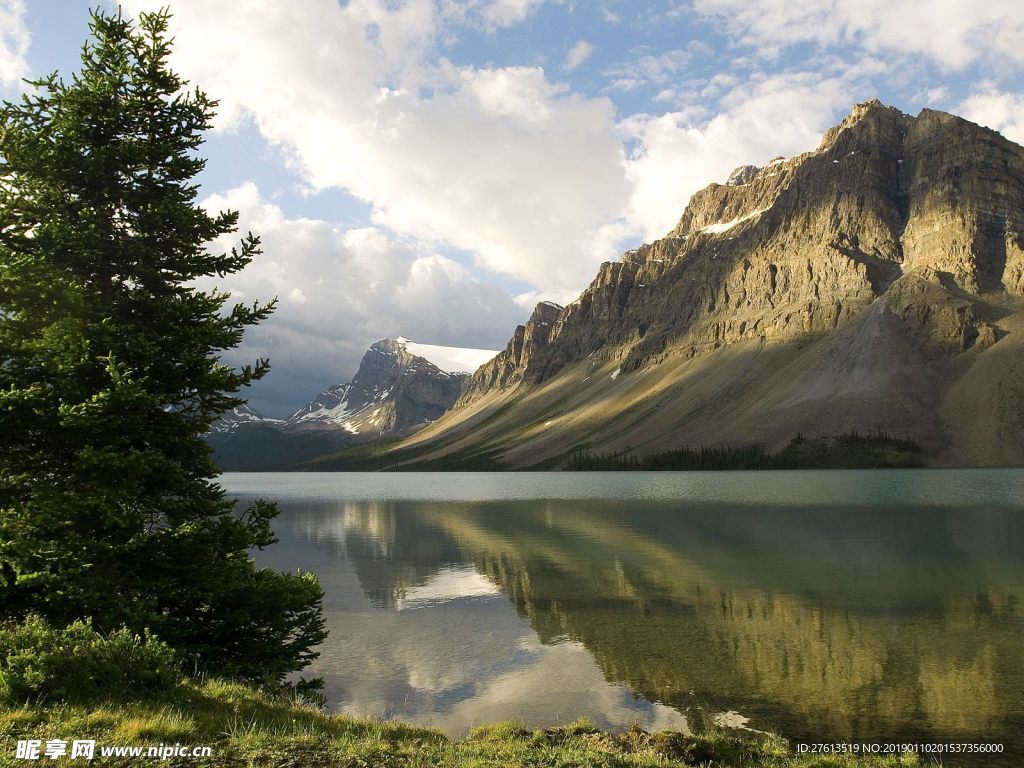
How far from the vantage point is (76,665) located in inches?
464

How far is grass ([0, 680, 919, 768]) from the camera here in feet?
33.1

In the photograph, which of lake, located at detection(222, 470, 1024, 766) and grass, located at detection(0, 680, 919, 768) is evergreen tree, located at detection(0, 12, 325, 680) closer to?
grass, located at detection(0, 680, 919, 768)

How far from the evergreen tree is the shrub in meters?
1.79

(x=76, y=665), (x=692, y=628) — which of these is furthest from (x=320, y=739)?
(x=692, y=628)

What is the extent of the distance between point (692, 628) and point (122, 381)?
68.6 feet

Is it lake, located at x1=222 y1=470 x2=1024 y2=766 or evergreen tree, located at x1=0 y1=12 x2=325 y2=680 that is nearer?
evergreen tree, located at x1=0 y1=12 x2=325 y2=680

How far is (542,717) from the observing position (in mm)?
17328

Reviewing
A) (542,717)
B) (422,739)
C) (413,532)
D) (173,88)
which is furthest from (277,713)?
(413,532)

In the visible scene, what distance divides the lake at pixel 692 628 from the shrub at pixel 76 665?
6.94m

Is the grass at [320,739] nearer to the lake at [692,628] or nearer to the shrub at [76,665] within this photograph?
the shrub at [76,665]

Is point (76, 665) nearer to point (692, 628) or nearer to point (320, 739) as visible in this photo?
point (320, 739)

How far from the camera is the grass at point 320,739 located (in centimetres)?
1008

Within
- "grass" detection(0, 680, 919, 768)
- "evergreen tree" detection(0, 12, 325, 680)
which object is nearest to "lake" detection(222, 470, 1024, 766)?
"grass" detection(0, 680, 919, 768)

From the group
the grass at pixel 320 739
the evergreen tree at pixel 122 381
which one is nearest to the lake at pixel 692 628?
the grass at pixel 320 739
